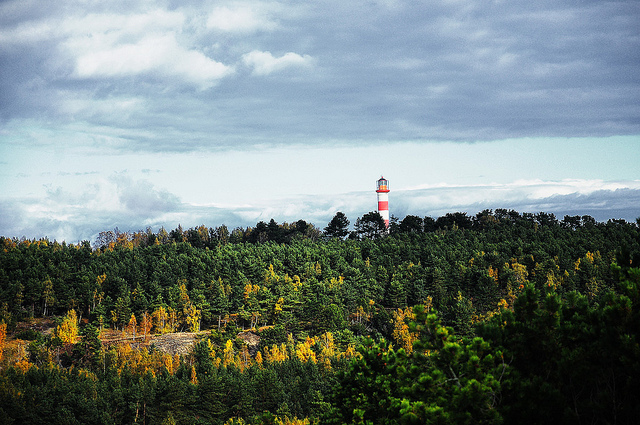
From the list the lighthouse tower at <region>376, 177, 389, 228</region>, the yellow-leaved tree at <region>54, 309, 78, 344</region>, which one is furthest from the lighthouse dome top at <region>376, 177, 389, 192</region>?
the yellow-leaved tree at <region>54, 309, 78, 344</region>

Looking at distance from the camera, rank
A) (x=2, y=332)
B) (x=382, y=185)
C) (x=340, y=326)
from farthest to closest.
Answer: (x=382, y=185), (x=340, y=326), (x=2, y=332)

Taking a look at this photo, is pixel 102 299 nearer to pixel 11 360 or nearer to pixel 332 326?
pixel 11 360

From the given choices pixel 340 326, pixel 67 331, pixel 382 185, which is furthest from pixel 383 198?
pixel 67 331

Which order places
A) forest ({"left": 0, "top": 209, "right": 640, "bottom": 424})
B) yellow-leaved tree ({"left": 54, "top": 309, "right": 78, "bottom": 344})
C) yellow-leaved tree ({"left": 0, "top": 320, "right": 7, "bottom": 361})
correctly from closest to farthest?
forest ({"left": 0, "top": 209, "right": 640, "bottom": 424})
yellow-leaved tree ({"left": 54, "top": 309, "right": 78, "bottom": 344})
yellow-leaved tree ({"left": 0, "top": 320, "right": 7, "bottom": 361})

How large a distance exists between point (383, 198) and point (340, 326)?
2556 inches

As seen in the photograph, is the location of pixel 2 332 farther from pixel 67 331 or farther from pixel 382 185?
pixel 382 185

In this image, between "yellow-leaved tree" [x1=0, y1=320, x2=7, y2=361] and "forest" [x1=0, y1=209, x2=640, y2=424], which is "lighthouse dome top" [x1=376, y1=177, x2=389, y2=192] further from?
"yellow-leaved tree" [x1=0, y1=320, x2=7, y2=361]

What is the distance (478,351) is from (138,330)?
10118cm

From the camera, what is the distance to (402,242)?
6156 inches

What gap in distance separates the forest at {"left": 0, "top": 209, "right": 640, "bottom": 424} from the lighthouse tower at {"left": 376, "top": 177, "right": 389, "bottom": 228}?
8620mm

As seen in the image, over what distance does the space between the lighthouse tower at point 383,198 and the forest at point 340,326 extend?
28.3ft

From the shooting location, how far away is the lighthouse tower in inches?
6270

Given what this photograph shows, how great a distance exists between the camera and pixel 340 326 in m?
107

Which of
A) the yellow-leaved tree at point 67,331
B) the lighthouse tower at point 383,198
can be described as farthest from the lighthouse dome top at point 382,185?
the yellow-leaved tree at point 67,331
